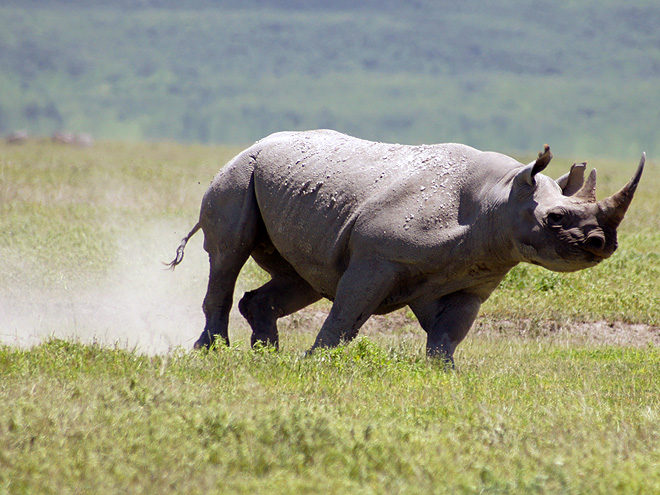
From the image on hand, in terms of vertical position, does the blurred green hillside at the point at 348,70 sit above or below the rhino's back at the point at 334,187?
below

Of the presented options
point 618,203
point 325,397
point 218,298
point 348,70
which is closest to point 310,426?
point 325,397

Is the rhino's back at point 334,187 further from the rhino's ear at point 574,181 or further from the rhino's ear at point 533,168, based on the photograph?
the rhino's ear at point 574,181

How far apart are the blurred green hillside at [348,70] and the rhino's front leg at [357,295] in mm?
103116

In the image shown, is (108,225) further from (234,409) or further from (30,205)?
(234,409)

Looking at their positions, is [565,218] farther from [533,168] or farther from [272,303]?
[272,303]

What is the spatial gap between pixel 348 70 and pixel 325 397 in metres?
158

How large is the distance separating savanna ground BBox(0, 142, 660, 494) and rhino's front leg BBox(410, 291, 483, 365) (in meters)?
0.24

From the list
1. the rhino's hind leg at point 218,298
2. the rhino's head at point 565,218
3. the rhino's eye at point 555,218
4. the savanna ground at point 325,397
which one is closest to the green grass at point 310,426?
the savanna ground at point 325,397

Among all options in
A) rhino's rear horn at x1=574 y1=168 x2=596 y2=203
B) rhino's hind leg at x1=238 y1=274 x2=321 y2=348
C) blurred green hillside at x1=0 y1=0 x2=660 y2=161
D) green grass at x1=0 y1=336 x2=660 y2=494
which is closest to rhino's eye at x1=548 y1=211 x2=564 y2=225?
rhino's rear horn at x1=574 y1=168 x2=596 y2=203

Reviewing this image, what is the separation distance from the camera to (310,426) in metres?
5.24

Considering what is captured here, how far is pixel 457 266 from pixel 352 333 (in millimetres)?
975

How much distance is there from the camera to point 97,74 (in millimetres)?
148875

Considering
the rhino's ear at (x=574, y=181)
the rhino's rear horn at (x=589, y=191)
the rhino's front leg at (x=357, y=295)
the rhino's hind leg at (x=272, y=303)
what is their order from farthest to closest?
the rhino's hind leg at (x=272, y=303)
the rhino's front leg at (x=357, y=295)
the rhino's ear at (x=574, y=181)
the rhino's rear horn at (x=589, y=191)

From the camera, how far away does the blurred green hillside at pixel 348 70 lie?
130 metres
